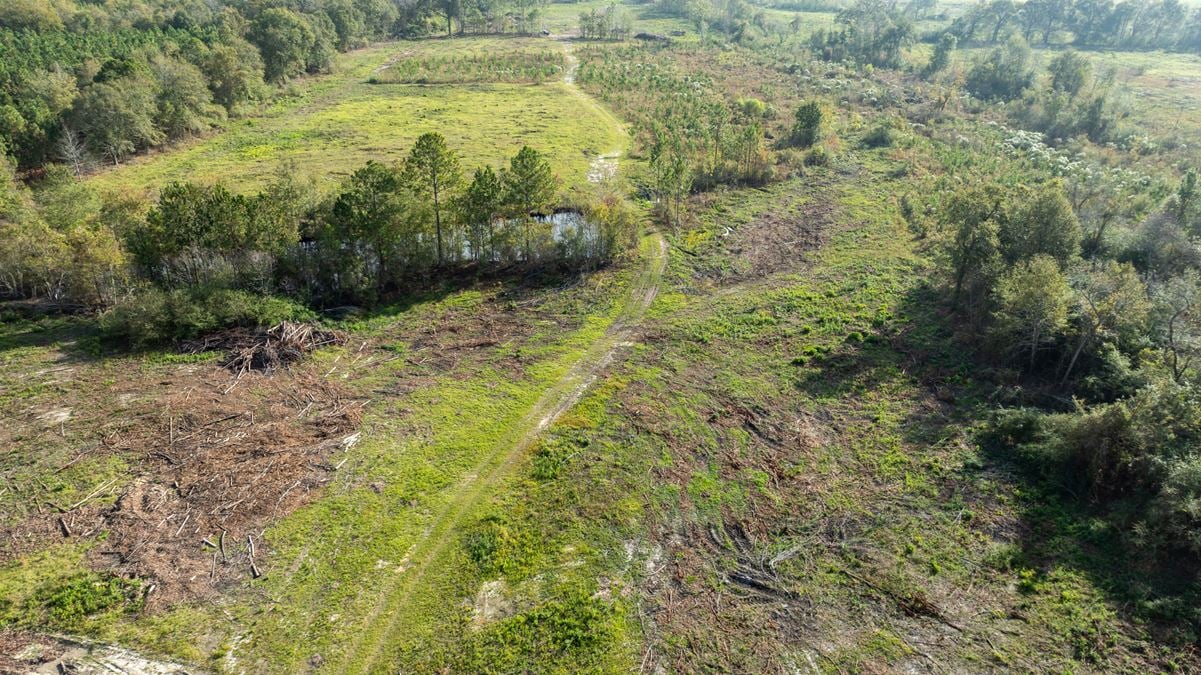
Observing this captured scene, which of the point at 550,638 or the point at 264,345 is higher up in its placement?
the point at 264,345

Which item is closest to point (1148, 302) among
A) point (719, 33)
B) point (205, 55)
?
point (205, 55)

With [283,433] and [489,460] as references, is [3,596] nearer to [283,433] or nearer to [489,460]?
[283,433]

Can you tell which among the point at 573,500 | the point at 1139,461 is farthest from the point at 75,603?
the point at 1139,461

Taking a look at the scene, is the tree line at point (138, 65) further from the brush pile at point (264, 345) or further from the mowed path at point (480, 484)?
the mowed path at point (480, 484)

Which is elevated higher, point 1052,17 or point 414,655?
point 1052,17

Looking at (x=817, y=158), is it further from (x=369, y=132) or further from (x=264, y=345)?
(x=264, y=345)

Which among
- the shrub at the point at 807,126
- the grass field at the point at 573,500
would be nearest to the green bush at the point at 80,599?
the grass field at the point at 573,500
